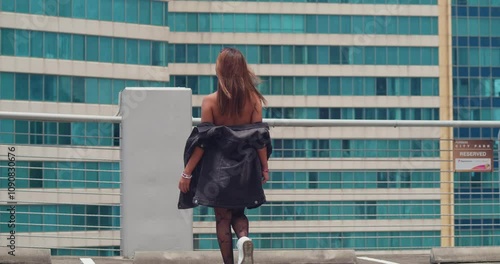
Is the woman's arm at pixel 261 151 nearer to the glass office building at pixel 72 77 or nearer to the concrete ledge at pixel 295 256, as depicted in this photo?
the concrete ledge at pixel 295 256

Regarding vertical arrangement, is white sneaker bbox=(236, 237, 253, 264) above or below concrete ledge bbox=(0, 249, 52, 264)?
above

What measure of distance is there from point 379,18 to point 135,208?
8490 centimetres

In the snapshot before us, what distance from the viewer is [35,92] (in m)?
74.1

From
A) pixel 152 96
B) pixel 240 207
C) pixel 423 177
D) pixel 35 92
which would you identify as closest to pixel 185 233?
pixel 152 96

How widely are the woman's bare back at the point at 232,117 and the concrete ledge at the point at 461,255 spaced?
295 cm

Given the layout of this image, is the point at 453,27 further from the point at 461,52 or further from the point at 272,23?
the point at 272,23

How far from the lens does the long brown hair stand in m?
8.48

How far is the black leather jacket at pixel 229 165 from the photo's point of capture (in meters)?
8.37

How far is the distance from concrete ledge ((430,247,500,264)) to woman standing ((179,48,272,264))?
2.84m

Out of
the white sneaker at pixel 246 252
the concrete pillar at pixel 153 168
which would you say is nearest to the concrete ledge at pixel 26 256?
the concrete pillar at pixel 153 168

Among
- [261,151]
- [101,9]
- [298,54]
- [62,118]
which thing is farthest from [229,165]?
[298,54]

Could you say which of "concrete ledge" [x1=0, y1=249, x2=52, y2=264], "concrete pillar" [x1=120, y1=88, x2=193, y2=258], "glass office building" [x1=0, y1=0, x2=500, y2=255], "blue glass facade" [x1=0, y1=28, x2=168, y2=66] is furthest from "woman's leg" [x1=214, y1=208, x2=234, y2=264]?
"glass office building" [x1=0, y1=0, x2=500, y2=255]

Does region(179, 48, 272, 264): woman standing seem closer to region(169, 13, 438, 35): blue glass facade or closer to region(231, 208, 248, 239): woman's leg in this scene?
region(231, 208, 248, 239): woman's leg

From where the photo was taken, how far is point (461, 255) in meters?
10.9
